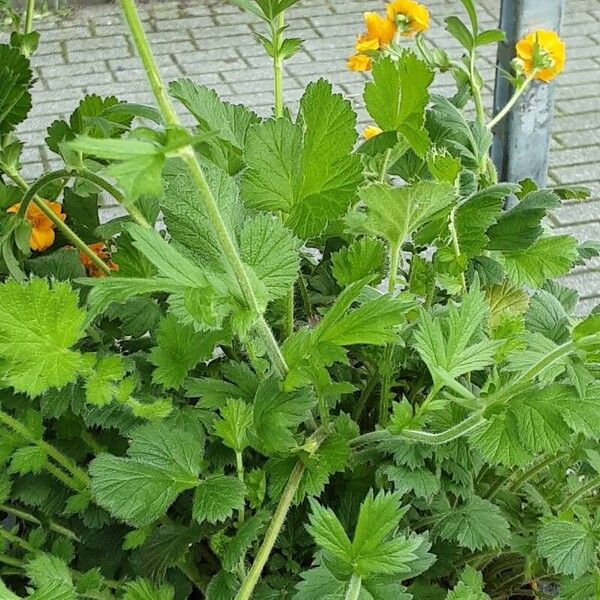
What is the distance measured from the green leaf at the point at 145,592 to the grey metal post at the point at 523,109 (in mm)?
947

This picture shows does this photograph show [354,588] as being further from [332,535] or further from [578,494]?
[578,494]

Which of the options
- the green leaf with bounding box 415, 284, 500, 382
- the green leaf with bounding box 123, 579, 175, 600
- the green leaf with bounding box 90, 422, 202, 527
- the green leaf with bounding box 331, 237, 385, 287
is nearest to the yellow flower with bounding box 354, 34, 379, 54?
the green leaf with bounding box 331, 237, 385, 287

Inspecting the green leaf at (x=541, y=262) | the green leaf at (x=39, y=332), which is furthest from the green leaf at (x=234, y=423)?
the green leaf at (x=541, y=262)

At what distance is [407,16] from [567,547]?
65 cm

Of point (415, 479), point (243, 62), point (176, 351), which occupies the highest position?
point (176, 351)

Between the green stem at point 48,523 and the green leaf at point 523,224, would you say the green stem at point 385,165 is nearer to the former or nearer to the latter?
the green leaf at point 523,224

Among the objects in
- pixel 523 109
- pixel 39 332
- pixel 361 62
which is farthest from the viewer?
pixel 523 109

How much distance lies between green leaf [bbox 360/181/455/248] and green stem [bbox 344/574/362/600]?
297mm

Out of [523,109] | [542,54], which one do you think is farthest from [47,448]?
[523,109]

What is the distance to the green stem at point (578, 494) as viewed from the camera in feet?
2.93

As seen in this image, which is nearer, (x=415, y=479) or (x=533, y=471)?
(x=415, y=479)

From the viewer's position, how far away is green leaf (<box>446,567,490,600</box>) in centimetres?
74

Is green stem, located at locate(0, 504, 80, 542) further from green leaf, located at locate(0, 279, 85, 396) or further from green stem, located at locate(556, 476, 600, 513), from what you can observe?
green stem, located at locate(556, 476, 600, 513)

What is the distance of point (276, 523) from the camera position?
721 mm
